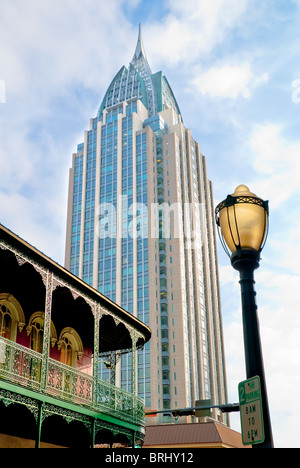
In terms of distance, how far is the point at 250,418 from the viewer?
4715 millimetres

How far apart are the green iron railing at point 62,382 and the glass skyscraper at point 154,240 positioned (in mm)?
63720

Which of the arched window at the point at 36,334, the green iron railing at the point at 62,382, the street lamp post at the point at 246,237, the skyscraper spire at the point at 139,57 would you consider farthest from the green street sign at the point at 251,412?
the skyscraper spire at the point at 139,57

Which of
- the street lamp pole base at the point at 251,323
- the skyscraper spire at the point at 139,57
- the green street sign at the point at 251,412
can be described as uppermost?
the skyscraper spire at the point at 139,57

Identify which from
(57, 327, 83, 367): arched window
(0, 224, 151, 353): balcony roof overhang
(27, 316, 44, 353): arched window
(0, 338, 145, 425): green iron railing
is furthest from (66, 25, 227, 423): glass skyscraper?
(27, 316, 44, 353): arched window

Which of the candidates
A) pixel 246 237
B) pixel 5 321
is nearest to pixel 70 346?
pixel 5 321

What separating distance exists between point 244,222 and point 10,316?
13.4m

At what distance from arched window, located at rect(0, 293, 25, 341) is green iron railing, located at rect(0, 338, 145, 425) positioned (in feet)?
3.38

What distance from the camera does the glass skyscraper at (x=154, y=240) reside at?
88250mm

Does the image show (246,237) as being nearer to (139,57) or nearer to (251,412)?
(251,412)

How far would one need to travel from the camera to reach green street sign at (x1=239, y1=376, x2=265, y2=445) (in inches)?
179

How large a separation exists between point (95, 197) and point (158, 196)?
12405mm

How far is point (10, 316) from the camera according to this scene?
17.2 m

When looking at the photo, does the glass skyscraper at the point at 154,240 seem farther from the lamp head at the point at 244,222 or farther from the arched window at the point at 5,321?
the lamp head at the point at 244,222

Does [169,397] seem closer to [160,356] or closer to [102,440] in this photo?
[160,356]
